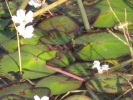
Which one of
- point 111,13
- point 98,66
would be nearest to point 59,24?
point 111,13

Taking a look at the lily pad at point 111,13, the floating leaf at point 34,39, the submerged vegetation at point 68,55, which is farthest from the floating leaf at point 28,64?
the lily pad at point 111,13

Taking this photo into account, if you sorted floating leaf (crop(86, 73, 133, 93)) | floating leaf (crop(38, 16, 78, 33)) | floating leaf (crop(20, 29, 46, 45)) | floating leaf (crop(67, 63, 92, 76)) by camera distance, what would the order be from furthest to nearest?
floating leaf (crop(38, 16, 78, 33))
floating leaf (crop(20, 29, 46, 45))
floating leaf (crop(67, 63, 92, 76))
floating leaf (crop(86, 73, 133, 93))

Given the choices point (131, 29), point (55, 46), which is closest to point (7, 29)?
point (55, 46)

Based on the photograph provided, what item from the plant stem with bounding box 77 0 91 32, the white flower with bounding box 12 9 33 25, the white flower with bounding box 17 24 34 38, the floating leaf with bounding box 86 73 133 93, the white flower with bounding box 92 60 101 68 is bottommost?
the floating leaf with bounding box 86 73 133 93

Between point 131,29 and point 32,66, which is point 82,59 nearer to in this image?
point 32,66

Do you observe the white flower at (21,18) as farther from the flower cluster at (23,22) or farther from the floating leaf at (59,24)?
the floating leaf at (59,24)

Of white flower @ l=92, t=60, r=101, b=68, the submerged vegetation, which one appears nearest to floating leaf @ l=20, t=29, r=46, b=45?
the submerged vegetation

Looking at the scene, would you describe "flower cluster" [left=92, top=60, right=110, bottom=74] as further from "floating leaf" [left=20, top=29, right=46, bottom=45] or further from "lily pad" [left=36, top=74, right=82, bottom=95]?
"floating leaf" [left=20, top=29, right=46, bottom=45]

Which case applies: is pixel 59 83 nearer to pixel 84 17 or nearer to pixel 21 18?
pixel 21 18
